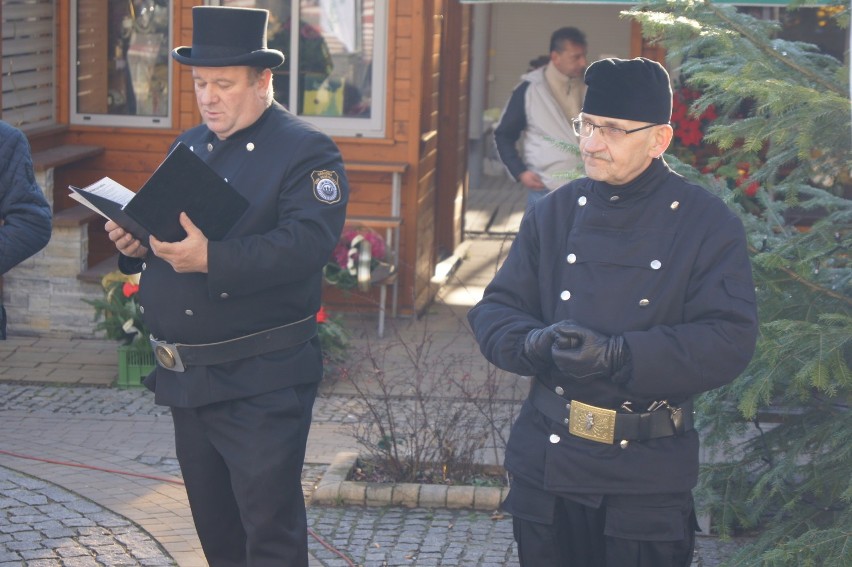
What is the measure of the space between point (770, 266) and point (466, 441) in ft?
6.75

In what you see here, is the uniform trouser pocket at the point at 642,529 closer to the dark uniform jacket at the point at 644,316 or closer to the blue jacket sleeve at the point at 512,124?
the dark uniform jacket at the point at 644,316

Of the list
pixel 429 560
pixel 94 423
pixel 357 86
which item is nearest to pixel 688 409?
pixel 429 560

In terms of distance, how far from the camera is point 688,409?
11.0ft

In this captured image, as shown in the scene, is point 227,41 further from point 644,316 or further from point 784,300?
point 784,300

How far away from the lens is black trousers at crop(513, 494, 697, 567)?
3225mm

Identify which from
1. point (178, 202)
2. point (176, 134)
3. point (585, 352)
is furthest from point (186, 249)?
point (176, 134)

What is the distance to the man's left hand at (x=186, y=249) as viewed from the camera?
143 inches

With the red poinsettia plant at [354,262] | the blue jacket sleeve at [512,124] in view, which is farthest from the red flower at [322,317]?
the blue jacket sleeve at [512,124]

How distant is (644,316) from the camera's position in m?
3.21

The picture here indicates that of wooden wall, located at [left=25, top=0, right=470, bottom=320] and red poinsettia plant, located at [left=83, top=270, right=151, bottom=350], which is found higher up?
wooden wall, located at [left=25, top=0, right=470, bottom=320]

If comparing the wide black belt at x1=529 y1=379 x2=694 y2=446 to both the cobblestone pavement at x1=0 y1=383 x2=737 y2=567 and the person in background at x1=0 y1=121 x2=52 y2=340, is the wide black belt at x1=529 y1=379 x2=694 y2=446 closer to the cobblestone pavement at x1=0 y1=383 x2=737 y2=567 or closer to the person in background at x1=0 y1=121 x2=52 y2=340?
the cobblestone pavement at x1=0 y1=383 x2=737 y2=567

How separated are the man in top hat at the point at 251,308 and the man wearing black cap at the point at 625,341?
770 millimetres

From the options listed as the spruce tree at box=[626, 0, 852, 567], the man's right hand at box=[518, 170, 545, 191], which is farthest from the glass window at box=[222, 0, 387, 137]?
the spruce tree at box=[626, 0, 852, 567]

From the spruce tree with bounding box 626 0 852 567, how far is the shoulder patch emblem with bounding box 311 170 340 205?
1210 millimetres
